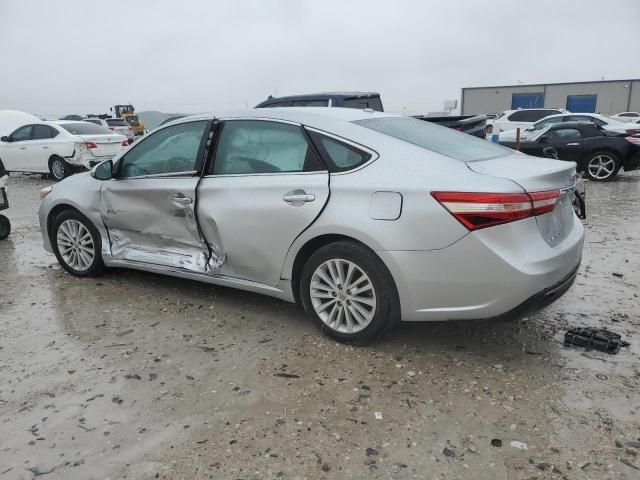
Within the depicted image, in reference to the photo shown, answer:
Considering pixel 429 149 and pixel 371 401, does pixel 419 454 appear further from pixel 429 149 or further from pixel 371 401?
pixel 429 149

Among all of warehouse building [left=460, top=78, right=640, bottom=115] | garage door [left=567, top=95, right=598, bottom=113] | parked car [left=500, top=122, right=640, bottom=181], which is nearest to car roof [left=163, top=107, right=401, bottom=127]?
parked car [left=500, top=122, right=640, bottom=181]

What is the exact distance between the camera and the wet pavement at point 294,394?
2.39 m

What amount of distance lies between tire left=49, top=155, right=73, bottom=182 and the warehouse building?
46.8 meters

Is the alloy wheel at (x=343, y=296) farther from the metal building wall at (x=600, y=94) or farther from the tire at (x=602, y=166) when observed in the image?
the metal building wall at (x=600, y=94)

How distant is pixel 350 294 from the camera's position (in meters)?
3.33

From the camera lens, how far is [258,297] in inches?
173

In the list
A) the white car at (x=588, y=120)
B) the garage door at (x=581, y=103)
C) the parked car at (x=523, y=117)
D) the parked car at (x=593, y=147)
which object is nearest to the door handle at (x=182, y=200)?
the parked car at (x=593, y=147)

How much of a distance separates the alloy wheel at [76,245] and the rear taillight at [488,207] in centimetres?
335

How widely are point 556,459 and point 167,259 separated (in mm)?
3047

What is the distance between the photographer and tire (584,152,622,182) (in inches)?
440

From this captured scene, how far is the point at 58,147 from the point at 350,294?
37.9ft

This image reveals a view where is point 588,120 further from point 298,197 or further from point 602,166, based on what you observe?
point 298,197

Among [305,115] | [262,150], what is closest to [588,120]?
[305,115]

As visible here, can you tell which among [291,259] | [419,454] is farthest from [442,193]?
[419,454]
